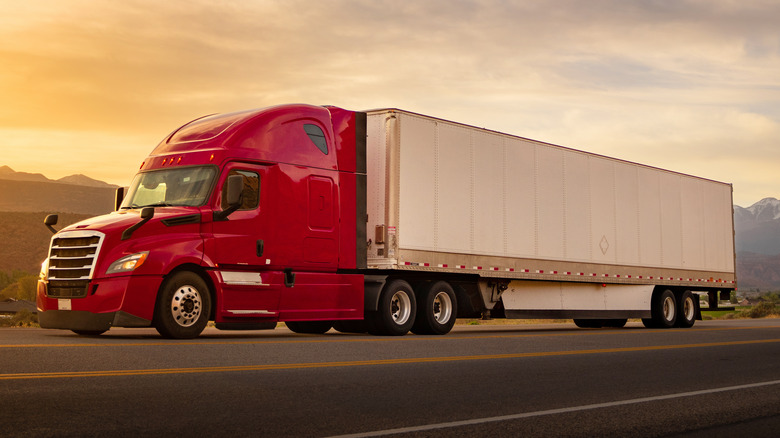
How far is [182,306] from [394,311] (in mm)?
4865

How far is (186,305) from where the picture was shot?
1421cm

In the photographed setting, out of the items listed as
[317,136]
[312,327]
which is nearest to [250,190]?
[317,136]

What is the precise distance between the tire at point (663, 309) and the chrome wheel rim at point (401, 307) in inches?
415

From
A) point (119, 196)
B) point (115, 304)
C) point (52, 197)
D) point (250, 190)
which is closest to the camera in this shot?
point (115, 304)

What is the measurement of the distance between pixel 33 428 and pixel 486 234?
1394 centimetres

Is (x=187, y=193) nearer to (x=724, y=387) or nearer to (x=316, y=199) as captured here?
(x=316, y=199)

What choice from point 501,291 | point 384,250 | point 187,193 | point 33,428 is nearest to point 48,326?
point 187,193

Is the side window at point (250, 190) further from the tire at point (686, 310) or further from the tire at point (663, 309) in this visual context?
the tire at point (686, 310)

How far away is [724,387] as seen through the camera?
9977mm


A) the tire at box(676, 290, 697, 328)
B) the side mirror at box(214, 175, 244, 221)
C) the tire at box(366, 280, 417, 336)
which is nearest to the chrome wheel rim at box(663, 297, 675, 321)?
the tire at box(676, 290, 697, 328)

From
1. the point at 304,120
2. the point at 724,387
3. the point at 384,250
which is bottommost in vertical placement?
the point at 724,387

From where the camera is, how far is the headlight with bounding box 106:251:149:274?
13.6 m

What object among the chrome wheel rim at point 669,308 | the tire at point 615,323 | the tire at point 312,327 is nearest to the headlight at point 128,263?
the tire at point 312,327

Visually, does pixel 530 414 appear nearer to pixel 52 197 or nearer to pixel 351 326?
pixel 351 326
